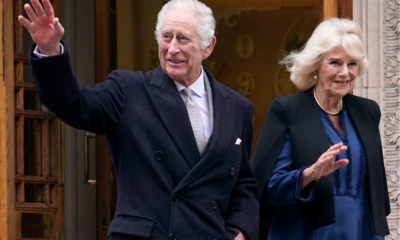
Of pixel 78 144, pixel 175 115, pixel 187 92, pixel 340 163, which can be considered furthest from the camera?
pixel 78 144

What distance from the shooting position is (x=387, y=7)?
4.86 m

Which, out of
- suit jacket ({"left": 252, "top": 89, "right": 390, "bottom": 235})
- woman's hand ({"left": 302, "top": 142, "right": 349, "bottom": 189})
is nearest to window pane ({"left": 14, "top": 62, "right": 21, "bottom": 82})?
suit jacket ({"left": 252, "top": 89, "right": 390, "bottom": 235})

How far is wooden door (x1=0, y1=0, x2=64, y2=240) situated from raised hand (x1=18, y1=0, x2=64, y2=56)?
2.60m

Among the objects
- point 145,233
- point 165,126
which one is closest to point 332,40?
point 165,126

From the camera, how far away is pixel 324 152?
3.50 m

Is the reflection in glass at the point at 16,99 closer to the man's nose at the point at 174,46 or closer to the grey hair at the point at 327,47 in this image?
the grey hair at the point at 327,47

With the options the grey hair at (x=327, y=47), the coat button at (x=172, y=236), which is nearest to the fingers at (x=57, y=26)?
the coat button at (x=172, y=236)

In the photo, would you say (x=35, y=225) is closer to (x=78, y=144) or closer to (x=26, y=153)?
(x=26, y=153)

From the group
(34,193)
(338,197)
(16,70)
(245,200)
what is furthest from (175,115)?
(34,193)

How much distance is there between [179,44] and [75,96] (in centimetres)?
55

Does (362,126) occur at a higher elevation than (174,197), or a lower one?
higher

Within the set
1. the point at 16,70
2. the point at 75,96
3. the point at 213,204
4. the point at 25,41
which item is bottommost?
the point at 213,204

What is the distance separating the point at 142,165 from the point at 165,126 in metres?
0.18

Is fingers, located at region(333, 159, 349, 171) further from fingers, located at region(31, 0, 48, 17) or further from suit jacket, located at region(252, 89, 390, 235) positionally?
fingers, located at region(31, 0, 48, 17)
